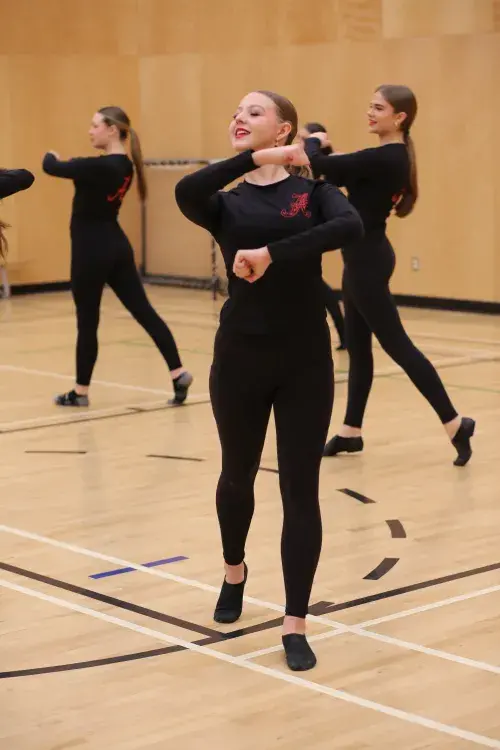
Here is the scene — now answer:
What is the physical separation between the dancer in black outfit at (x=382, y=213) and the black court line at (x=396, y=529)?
106 cm

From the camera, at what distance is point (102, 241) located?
815cm

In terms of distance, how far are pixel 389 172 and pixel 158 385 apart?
322 cm

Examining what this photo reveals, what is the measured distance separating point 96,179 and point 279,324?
4.25 m

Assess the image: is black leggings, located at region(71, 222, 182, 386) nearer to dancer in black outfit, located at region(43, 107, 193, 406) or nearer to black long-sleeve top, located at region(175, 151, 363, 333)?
dancer in black outfit, located at region(43, 107, 193, 406)

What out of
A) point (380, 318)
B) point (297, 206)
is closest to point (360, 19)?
point (380, 318)

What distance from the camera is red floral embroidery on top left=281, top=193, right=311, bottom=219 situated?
3.96 meters

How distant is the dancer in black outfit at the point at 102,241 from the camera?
26.2ft

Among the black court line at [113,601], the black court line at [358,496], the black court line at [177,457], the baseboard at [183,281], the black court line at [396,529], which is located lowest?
the baseboard at [183,281]

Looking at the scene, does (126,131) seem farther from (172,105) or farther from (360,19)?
(172,105)

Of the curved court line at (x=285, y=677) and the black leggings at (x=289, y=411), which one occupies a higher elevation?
the black leggings at (x=289, y=411)

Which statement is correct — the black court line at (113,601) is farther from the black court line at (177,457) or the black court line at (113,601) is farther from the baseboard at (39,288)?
the baseboard at (39,288)

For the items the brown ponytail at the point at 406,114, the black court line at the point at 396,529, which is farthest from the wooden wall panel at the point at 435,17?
the black court line at the point at 396,529

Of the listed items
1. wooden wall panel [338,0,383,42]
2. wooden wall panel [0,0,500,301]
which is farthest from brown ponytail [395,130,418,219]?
wooden wall panel [338,0,383,42]

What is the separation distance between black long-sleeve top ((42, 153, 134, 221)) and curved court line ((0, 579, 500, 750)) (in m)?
3.51
